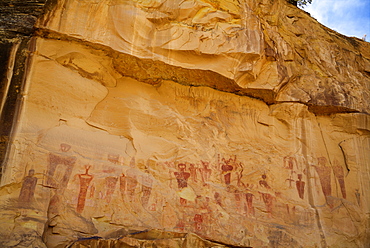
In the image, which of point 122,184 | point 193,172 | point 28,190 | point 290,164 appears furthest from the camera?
point 290,164

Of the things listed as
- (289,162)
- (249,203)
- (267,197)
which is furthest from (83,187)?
(289,162)

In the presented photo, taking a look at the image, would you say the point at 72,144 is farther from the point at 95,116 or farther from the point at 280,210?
the point at 280,210

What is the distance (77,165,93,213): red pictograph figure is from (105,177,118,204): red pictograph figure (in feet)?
1.03

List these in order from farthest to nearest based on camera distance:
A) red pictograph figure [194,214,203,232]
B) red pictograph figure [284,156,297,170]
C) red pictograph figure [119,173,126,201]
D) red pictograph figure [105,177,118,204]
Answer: red pictograph figure [284,156,297,170], red pictograph figure [194,214,203,232], red pictograph figure [119,173,126,201], red pictograph figure [105,177,118,204]

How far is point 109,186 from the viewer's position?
24.1 feet

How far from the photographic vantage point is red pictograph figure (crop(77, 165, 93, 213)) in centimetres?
701

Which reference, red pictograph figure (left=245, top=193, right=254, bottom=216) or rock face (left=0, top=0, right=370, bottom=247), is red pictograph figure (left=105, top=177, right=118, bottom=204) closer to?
rock face (left=0, top=0, right=370, bottom=247)

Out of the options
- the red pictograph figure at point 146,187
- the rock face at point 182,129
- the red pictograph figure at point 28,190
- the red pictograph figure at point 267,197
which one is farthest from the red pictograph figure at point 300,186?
the red pictograph figure at point 28,190

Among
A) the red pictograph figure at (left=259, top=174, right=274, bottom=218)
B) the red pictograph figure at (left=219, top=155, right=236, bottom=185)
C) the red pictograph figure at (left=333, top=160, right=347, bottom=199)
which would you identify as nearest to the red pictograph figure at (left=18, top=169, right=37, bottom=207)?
the red pictograph figure at (left=219, top=155, right=236, bottom=185)

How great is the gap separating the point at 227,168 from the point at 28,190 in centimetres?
393

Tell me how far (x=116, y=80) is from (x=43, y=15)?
185 cm

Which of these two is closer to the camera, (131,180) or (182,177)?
(131,180)

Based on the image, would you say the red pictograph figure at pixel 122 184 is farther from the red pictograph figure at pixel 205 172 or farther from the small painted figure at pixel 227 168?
the small painted figure at pixel 227 168

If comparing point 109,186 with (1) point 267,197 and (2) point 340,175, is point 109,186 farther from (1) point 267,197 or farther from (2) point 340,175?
(2) point 340,175
